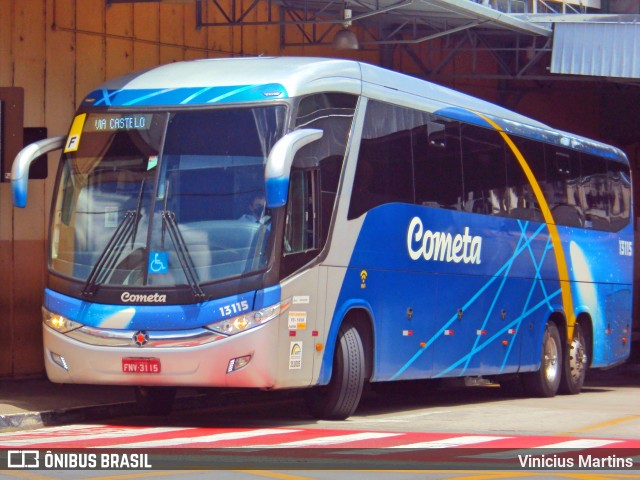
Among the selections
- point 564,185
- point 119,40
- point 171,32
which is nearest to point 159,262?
point 119,40

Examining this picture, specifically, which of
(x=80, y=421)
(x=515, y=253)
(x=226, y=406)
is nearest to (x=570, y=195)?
(x=515, y=253)

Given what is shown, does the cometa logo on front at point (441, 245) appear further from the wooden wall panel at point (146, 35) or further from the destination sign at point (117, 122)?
the wooden wall panel at point (146, 35)

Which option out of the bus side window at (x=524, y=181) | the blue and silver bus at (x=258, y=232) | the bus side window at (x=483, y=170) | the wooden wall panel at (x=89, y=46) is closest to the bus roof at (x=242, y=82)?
the blue and silver bus at (x=258, y=232)

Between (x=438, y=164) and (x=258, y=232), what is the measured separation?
424cm

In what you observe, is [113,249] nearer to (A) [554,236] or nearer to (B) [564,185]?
(A) [554,236]

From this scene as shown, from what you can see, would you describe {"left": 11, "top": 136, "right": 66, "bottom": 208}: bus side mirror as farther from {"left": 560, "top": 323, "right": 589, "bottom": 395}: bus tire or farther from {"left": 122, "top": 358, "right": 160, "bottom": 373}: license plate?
{"left": 560, "top": 323, "right": 589, "bottom": 395}: bus tire

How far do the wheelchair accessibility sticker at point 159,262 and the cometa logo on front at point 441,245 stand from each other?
12.0 ft

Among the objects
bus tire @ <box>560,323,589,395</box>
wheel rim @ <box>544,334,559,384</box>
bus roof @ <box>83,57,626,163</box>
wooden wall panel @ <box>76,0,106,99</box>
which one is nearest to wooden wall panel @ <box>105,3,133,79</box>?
wooden wall panel @ <box>76,0,106,99</box>

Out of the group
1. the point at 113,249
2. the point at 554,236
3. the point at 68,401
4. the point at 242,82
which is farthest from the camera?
the point at 554,236

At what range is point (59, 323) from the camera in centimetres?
1364

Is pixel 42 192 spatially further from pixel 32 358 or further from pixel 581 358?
pixel 581 358

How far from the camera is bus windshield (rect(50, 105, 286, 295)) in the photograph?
13062 millimetres

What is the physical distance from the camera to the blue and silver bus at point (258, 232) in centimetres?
1302

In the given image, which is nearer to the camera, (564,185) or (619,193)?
(564,185)
